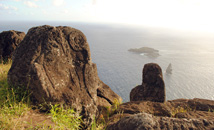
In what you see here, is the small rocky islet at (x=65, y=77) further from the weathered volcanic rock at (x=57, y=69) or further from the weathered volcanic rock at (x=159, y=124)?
the weathered volcanic rock at (x=159, y=124)

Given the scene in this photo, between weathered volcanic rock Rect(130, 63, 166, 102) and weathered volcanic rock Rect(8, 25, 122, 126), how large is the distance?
229 inches

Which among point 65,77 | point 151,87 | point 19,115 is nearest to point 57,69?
point 65,77

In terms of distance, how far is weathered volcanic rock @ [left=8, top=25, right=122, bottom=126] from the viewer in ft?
22.7

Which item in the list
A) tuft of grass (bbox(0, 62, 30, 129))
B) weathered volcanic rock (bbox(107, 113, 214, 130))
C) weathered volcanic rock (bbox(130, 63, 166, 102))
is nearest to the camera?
weathered volcanic rock (bbox(107, 113, 214, 130))

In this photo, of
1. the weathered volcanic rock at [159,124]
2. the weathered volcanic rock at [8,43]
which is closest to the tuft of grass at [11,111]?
the weathered volcanic rock at [159,124]

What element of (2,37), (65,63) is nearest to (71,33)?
(65,63)

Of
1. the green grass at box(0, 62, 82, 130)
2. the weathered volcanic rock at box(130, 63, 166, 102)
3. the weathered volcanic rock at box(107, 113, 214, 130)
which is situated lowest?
the weathered volcanic rock at box(130, 63, 166, 102)

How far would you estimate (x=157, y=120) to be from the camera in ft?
13.0

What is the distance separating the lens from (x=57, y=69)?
319 inches

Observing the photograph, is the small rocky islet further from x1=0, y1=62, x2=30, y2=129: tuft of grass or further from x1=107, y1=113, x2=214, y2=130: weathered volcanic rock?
x1=107, y1=113, x2=214, y2=130: weathered volcanic rock

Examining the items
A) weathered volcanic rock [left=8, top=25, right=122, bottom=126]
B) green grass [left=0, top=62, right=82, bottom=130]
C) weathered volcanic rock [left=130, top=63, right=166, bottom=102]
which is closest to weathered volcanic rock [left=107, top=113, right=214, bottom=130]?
green grass [left=0, top=62, right=82, bottom=130]

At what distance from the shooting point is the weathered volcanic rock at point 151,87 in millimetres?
12766

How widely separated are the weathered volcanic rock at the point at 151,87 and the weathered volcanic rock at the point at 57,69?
5.80 meters

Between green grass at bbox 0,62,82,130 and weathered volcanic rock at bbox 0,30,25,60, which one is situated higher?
weathered volcanic rock at bbox 0,30,25,60
